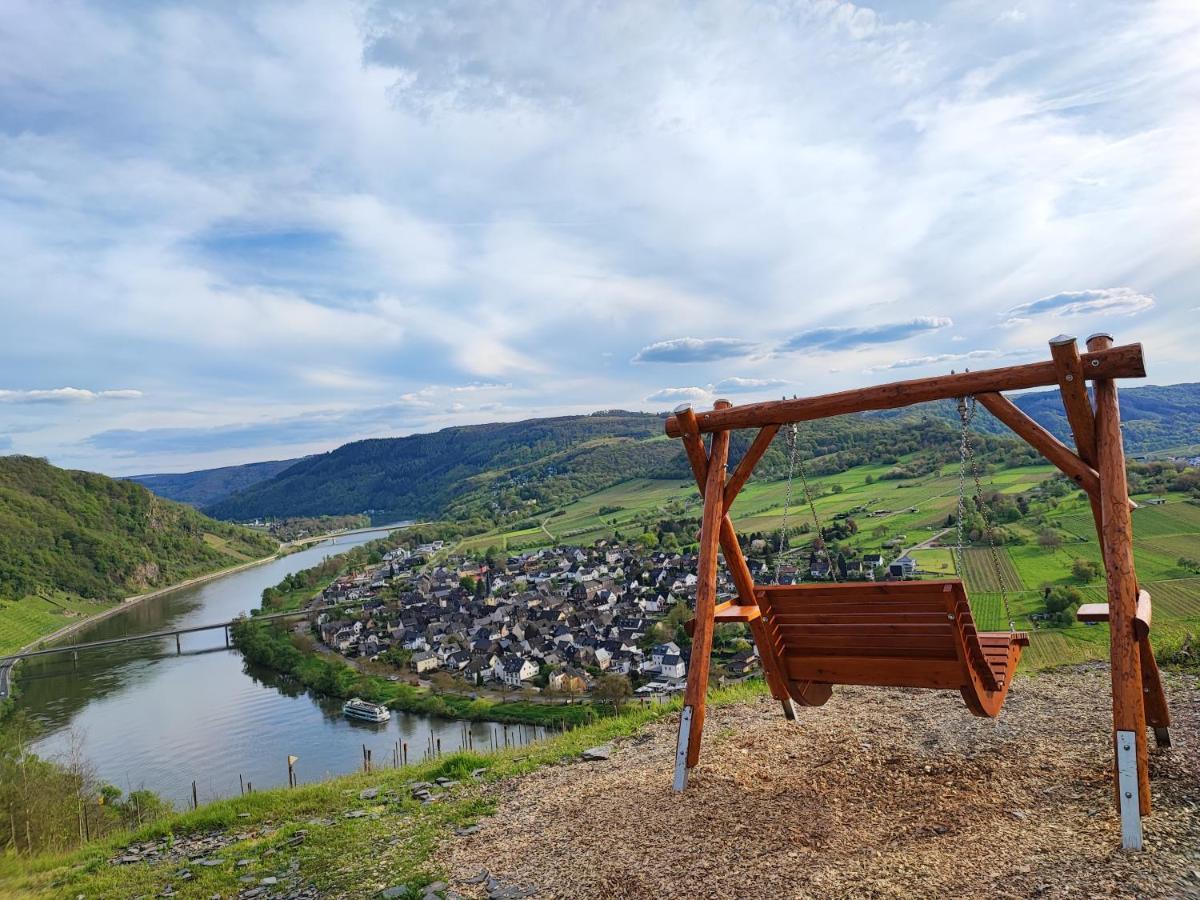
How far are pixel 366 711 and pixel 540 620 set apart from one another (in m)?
22.3

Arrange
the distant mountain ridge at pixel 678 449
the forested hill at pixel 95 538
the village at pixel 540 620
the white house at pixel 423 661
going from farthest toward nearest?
the forested hill at pixel 95 538 → the distant mountain ridge at pixel 678 449 → the white house at pixel 423 661 → the village at pixel 540 620

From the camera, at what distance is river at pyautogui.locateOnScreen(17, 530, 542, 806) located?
27.2 metres

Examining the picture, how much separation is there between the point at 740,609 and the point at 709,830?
5.08 ft

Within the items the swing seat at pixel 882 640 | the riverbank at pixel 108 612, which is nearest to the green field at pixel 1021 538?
the swing seat at pixel 882 640

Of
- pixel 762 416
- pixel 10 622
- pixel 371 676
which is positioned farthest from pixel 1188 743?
pixel 10 622

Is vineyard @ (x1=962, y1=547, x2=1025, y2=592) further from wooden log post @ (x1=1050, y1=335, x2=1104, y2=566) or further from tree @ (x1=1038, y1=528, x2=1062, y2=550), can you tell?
wooden log post @ (x1=1050, y1=335, x2=1104, y2=566)

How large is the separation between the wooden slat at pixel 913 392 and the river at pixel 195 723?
13.6 meters

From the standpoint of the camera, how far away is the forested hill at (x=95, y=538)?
8544 centimetres

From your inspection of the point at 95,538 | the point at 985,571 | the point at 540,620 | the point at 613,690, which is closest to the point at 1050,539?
the point at 985,571

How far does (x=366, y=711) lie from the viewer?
3303 cm

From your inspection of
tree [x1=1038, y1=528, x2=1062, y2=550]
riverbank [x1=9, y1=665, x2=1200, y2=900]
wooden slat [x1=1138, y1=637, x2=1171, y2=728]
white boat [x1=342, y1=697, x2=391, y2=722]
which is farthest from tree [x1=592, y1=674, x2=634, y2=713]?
wooden slat [x1=1138, y1=637, x2=1171, y2=728]

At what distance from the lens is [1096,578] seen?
2631 centimetres

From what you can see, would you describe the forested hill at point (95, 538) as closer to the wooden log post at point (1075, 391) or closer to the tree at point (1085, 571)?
the tree at point (1085, 571)

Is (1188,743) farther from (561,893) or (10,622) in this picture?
(10,622)
